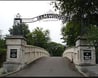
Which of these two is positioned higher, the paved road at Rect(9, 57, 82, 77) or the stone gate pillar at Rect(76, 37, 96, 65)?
the stone gate pillar at Rect(76, 37, 96, 65)

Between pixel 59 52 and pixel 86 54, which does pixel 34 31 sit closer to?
pixel 59 52

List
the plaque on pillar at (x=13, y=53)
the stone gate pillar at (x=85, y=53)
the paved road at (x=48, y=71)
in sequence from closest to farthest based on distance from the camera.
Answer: the paved road at (x=48, y=71), the stone gate pillar at (x=85, y=53), the plaque on pillar at (x=13, y=53)

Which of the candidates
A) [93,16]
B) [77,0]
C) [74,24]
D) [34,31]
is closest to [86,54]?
[74,24]

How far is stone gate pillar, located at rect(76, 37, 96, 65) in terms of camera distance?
22.2 m

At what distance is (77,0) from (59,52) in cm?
8764

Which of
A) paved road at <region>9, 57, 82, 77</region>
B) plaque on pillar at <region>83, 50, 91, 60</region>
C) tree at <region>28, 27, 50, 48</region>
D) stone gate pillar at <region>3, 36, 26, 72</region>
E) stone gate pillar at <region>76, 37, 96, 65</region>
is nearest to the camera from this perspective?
paved road at <region>9, 57, 82, 77</region>

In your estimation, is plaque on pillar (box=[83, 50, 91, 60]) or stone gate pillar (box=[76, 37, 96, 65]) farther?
plaque on pillar (box=[83, 50, 91, 60])

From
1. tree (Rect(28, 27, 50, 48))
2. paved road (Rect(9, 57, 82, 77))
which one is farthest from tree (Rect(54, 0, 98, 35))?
tree (Rect(28, 27, 50, 48))

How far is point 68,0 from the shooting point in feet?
52.6

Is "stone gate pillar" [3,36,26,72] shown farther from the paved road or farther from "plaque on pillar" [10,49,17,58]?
the paved road

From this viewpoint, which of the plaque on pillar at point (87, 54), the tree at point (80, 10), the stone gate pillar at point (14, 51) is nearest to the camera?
the tree at point (80, 10)

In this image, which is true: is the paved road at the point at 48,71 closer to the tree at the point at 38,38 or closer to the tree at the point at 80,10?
the tree at the point at 80,10

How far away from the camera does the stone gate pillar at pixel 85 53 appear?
22.2m

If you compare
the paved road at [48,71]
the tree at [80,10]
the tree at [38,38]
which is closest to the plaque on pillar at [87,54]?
the paved road at [48,71]
